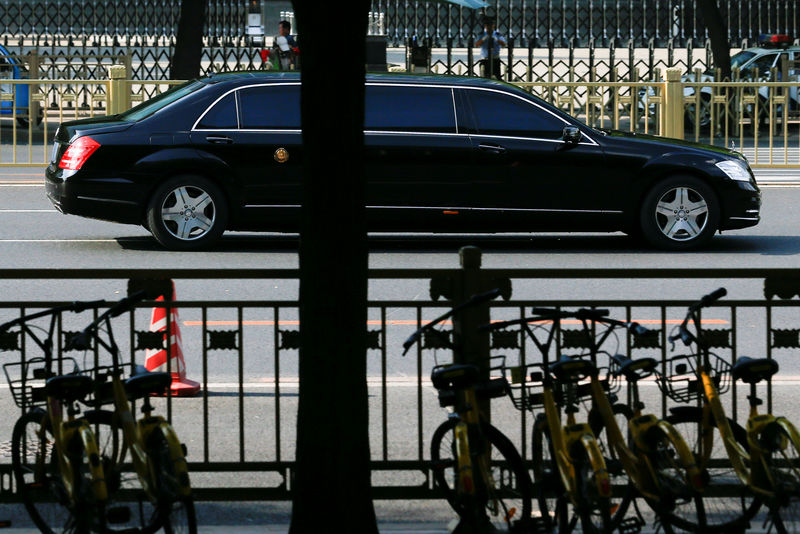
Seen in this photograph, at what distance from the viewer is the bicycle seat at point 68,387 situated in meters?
5.43

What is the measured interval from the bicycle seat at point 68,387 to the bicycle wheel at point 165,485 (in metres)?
0.37

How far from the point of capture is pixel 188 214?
44.7ft

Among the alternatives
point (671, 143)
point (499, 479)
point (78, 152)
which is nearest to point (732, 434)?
point (499, 479)

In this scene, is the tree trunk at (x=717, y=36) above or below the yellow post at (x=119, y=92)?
above

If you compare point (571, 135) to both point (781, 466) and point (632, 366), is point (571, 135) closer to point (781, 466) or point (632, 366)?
point (632, 366)

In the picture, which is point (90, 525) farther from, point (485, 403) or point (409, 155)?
point (409, 155)

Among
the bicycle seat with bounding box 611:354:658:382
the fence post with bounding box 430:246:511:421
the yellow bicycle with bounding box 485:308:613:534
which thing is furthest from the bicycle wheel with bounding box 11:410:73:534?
the bicycle seat with bounding box 611:354:658:382

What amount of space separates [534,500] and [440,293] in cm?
94

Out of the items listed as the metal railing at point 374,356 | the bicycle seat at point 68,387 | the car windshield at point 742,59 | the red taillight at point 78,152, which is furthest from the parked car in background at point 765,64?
the bicycle seat at point 68,387

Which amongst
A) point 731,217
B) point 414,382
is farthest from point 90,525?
point 731,217

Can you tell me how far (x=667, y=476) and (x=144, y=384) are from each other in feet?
6.10

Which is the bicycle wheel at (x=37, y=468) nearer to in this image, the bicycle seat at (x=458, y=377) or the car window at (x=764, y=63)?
the bicycle seat at (x=458, y=377)

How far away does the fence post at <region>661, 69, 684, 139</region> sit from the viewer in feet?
66.5

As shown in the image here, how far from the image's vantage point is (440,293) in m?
6.02
